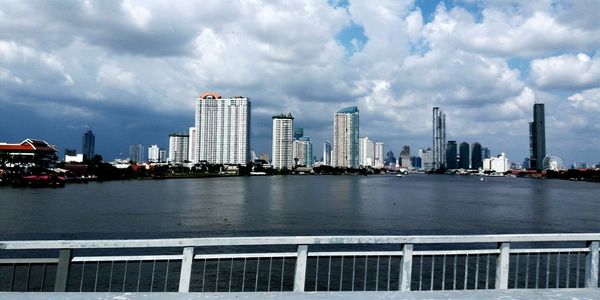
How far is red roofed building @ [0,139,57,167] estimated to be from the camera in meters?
179

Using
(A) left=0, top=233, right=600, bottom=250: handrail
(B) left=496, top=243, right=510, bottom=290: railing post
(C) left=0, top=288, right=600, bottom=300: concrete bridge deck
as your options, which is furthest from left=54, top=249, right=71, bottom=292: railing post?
(B) left=496, top=243, right=510, bottom=290: railing post

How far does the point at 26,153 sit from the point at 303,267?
8526 inches

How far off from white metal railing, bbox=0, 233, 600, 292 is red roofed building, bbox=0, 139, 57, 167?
563 ft

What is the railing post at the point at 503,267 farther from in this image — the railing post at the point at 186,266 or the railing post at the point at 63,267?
the railing post at the point at 63,267

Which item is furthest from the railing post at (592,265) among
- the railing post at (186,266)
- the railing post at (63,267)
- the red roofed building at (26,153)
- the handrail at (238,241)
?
the red roofed building at (26,153)

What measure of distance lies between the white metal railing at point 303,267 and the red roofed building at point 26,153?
6754 inches

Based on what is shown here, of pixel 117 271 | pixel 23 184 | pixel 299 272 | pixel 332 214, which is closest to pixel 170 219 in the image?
pixel 332 214

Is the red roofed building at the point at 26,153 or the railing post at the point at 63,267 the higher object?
the red roofed building at the point at 26,153

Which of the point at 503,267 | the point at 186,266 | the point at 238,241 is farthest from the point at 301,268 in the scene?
the point at 503,267

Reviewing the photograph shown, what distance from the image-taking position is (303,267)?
6.49 meters

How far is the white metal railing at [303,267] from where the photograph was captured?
6.42 m

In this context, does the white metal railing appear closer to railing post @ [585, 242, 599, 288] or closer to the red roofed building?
railing post @ [585, 242, 599, 288]

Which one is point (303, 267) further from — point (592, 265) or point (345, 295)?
point (592, 265)

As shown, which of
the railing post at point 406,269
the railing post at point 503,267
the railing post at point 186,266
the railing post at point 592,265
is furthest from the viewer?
the railing post at point 592,265
